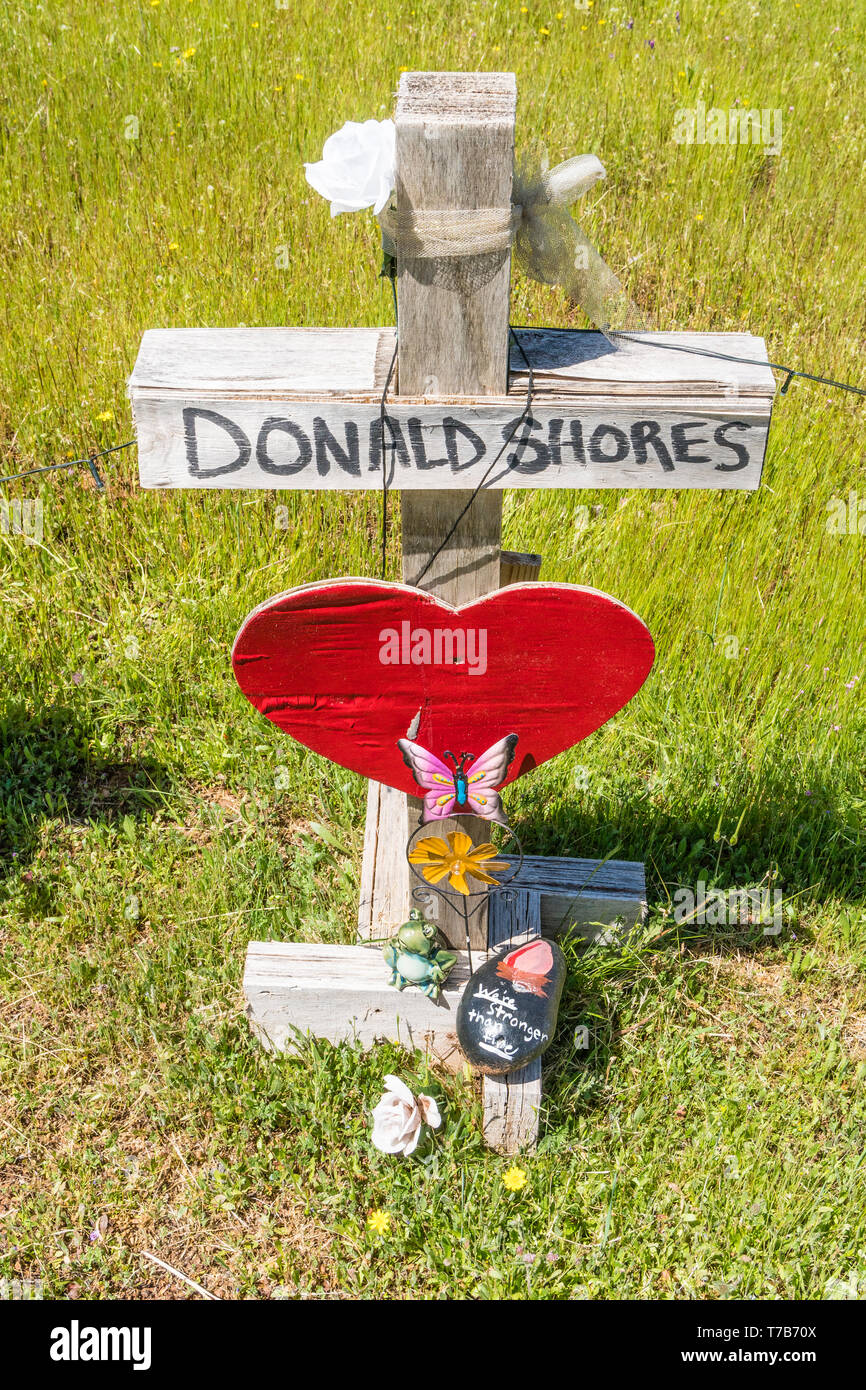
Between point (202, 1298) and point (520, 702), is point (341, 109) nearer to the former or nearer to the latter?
point (520, 702)

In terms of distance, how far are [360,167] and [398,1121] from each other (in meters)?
1.86

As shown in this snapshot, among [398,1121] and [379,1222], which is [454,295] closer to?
[398,1121]

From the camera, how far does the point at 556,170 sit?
5.93 ft

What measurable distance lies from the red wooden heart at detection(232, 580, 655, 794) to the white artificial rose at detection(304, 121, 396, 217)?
25.1 inches

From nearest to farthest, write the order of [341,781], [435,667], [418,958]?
[435,667] → [418,958] → [341,781]

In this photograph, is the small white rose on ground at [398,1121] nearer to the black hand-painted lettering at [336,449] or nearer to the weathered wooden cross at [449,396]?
the weathered wooden cross at [449,396]

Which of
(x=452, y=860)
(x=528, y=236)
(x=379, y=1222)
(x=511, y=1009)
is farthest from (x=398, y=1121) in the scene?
(x=528, y=236)

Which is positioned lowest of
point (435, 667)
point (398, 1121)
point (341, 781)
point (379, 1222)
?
point (379, 1222)

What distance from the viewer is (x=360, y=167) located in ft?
5.53

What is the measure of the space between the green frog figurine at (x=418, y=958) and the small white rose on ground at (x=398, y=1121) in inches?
8.6

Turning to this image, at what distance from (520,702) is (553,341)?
0.69 m

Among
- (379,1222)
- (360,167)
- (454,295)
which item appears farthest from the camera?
(379,1222)

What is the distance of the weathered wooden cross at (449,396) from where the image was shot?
5.60ft

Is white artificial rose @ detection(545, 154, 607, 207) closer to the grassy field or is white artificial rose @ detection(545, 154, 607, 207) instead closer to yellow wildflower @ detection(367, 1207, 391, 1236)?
the grassy field
